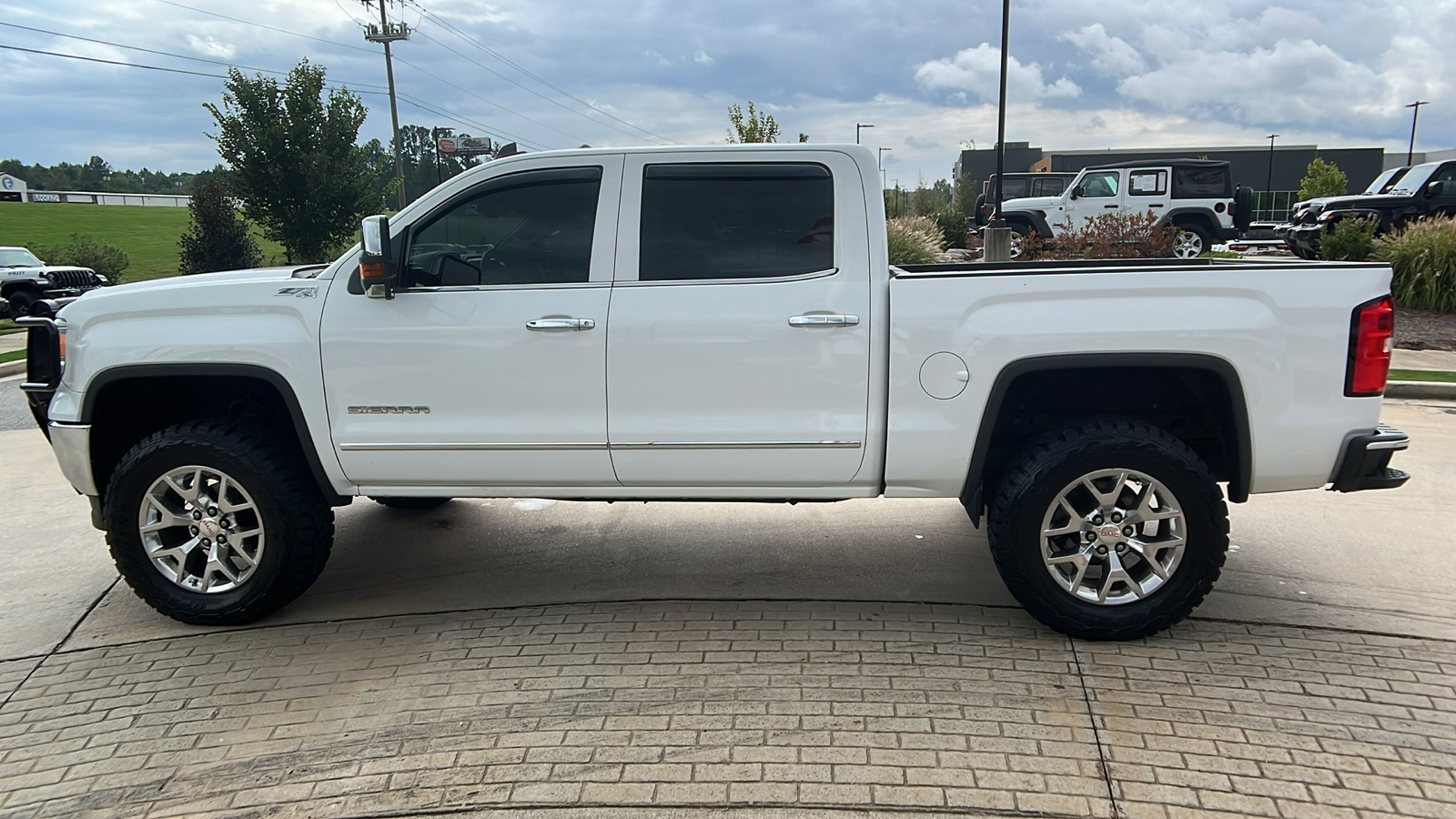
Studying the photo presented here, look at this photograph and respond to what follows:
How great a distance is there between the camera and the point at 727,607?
4207 millimetres

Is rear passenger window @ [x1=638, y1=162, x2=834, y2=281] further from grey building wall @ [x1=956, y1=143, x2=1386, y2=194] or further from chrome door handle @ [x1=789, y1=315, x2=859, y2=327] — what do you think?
grey building wall @ [x1=956, y1=143, x2=1386, y2=194]

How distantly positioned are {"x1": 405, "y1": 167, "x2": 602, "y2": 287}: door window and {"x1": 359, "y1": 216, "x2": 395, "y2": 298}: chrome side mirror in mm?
141

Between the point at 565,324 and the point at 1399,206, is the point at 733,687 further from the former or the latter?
the point at 1399,206

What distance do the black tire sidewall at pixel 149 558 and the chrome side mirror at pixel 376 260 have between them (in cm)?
96

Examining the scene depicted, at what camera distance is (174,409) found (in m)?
4.45

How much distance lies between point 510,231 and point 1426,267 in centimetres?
1407

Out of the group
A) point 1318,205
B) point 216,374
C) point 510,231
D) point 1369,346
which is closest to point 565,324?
point 510,231

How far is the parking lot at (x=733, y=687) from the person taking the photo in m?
2.86

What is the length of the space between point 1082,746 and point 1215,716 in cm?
56

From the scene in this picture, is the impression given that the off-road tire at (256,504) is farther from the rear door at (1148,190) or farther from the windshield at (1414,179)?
the windshield at (1414,179)

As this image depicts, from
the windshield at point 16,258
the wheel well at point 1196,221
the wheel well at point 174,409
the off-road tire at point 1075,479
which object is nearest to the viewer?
the off-road tire at point 1075,479

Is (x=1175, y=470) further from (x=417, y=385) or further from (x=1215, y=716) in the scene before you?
(x=417, y=385)

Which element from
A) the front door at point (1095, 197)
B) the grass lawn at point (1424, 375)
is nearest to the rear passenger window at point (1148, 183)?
the front door at point (1095, 197)

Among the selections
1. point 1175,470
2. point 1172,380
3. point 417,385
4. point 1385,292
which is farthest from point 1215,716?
point 417,385
